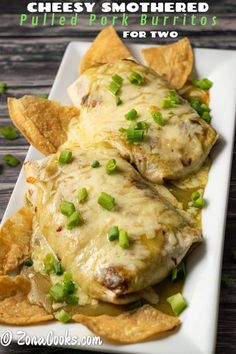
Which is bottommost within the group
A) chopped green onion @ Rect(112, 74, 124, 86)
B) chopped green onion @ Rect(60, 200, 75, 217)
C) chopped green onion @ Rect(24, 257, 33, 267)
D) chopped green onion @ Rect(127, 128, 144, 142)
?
chopped green onion @ Rect(24, 257, 33, 267)

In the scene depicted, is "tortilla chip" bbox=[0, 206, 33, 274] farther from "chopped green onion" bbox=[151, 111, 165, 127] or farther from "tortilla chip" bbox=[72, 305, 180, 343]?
"chopped green onion" bbox=[151, 111, 165, 127]

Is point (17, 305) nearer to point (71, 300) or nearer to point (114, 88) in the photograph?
point (71, 300)

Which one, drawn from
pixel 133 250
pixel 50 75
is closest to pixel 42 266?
pixel 133 250

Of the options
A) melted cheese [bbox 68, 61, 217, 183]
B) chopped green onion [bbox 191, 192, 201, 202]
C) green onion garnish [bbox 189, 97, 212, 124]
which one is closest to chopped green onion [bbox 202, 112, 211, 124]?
green onion garnish [bbox 189, 97, 212, 124]

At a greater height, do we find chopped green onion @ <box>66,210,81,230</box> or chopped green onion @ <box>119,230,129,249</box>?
chopped green onion @ <box>119,230,129,249</box>

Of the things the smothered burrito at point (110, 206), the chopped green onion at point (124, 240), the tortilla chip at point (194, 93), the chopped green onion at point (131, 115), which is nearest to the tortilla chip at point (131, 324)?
the smothered burrito at point (110, 206)

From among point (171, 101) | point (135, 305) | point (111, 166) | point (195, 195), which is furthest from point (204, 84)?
point (135, 305)
